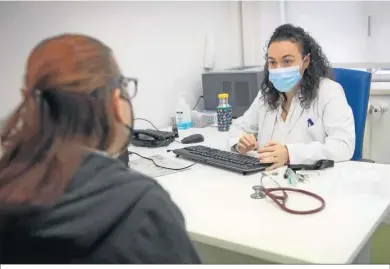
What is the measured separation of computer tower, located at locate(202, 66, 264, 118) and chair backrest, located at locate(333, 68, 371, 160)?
699mm

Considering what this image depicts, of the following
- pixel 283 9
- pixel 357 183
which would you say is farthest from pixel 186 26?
pixel 357 183

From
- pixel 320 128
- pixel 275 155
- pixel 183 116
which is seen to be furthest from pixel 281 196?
pixel 183 116

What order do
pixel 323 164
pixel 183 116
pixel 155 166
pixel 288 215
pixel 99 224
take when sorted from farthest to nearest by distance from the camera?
pixel 183 116 → pixel 155 166 → pixel 323 164 → pixel 288 215 → pixel 99 224

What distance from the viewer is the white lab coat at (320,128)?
5.57 feet

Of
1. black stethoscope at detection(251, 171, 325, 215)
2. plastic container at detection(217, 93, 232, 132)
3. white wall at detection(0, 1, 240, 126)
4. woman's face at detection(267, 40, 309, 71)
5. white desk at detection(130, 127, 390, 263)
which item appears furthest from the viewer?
plastic container at detection(217, 93, 232, 132)

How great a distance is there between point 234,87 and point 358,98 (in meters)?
0.87

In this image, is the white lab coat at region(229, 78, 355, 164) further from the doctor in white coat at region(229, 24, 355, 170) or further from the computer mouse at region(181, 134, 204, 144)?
the computer mouse at region(181, 134, 204, 144)

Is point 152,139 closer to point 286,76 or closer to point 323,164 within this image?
point 286,76

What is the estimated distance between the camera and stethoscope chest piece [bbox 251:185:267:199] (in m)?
1.38

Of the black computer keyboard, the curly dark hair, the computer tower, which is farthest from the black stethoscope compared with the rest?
the computer tower

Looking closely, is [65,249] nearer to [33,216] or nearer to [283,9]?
[33,216]

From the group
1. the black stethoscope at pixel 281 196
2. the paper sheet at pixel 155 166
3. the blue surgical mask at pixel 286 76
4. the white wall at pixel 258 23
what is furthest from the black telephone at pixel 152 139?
the white wall at pixel 258 23

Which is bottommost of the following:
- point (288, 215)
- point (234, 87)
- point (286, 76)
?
point (288, 215)

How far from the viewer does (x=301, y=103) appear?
192 cm
